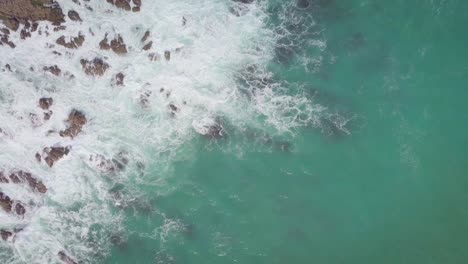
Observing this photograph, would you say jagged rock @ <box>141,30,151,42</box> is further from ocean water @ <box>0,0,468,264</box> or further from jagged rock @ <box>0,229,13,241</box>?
jagged rock @ <box>0,229,13,241</box>

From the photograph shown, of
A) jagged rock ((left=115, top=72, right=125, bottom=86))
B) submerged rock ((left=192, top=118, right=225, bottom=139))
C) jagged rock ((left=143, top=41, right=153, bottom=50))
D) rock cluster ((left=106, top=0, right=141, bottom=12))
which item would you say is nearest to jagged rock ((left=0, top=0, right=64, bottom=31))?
rock cluster ((left=106, top=0, right=141, bottom=12))

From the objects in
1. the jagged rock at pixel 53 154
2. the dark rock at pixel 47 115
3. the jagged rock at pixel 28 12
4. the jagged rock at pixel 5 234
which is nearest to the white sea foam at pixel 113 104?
the dark rock at pixel 47 115

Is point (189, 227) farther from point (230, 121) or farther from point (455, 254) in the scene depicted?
point (455, 254)

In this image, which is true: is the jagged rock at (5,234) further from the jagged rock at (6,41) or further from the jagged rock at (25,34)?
the jagged rock at (25,34)

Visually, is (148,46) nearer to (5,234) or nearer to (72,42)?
(72,42)

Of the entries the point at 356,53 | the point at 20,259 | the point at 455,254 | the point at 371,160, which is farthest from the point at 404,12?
the point at 20,259

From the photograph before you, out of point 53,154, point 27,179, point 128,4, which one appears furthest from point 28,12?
point 27,179

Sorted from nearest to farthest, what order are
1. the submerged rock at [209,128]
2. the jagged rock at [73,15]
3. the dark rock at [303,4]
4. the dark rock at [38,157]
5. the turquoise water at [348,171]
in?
the turquoise water at [348,171], the dark rock at [38,157], the submerged rock at [209,128], the jagged rock at [73,15], the dark rock at [303,4]
